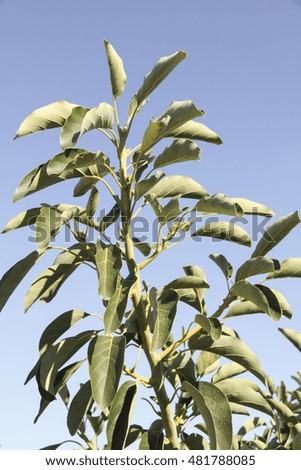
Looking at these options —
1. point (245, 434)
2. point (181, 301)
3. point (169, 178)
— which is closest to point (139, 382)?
point (181, 301)

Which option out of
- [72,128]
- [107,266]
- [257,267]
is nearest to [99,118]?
[72,128]


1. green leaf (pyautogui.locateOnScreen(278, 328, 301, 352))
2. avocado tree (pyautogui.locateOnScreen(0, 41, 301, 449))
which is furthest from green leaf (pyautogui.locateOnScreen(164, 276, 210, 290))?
green leaf (pyautogui.locateOnScreen(278, 328, 301, 352))

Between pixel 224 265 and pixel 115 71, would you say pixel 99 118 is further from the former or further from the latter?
pixel 224 265

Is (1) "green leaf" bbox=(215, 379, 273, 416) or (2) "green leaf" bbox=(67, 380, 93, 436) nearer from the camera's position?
(2) "green leaf" bbox=(67, 380, 93, 436)

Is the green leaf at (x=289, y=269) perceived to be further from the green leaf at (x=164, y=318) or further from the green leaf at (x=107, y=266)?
the green leaf at (x=107, y=266)

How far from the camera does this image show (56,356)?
9.77 ft

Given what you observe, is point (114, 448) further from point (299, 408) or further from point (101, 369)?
point (299, 408)

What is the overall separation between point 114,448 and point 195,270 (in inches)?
42.4

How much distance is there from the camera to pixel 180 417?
10.6 ft

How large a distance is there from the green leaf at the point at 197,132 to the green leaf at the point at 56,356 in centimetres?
107

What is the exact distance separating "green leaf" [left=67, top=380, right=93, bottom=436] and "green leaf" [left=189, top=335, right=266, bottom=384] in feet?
1.82

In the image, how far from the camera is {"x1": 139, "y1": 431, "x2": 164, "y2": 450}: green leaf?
3.10 meters

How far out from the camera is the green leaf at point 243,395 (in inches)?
132

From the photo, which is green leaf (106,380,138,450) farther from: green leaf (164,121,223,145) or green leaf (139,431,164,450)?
green leaf (164,121,223,145)
